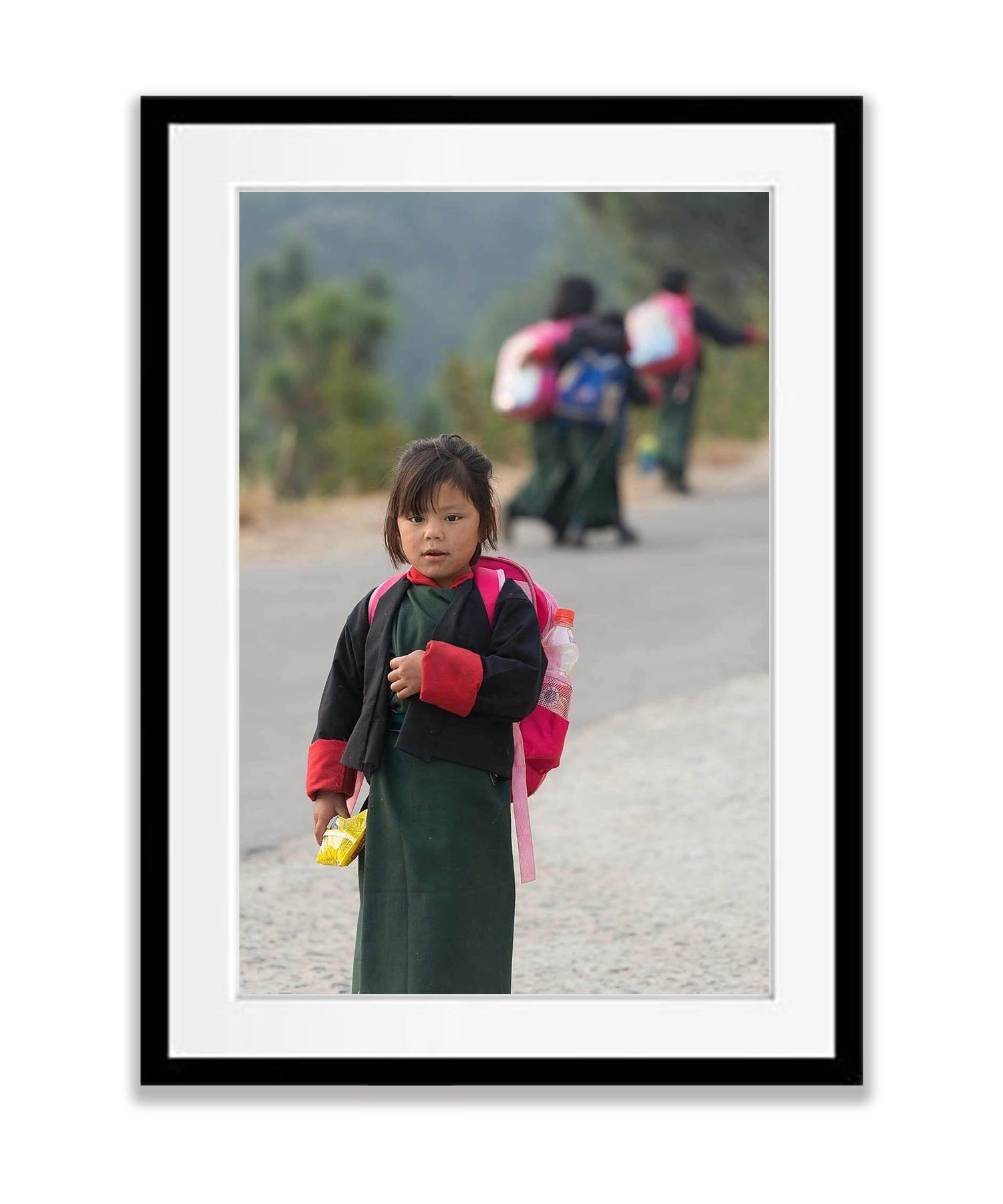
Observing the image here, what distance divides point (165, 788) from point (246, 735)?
2810mm

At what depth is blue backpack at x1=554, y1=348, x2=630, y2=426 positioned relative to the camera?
860cm

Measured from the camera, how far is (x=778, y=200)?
2582mm

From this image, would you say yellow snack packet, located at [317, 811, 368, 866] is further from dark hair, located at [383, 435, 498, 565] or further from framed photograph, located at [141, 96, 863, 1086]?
dark hair, located at [383, 435, 498, 565]

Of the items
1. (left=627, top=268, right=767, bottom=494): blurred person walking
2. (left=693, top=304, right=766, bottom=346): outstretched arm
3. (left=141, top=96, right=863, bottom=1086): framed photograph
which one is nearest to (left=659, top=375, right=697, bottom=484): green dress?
(left=627, top=268, right=767, bottom=494): blurred person walking

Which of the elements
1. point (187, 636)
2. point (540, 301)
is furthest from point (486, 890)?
point (540, 301)

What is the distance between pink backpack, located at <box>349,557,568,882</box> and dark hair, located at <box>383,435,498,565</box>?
0.07 metres

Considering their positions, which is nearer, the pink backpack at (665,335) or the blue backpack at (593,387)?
the blue backpack at (593,387)

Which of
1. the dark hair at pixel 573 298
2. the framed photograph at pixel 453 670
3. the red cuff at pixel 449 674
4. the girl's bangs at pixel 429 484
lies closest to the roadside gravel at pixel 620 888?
the framed photograph at pixel 453 670

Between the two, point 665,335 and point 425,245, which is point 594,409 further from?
point 425,245

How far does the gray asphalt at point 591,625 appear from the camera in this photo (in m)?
5.05

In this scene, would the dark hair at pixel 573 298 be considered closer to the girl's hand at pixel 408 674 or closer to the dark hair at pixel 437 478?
the dark hair at pixel 437 478

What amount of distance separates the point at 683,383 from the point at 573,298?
2.18m

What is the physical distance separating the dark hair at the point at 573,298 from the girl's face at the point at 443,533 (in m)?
6.67

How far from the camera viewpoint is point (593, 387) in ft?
28.4
